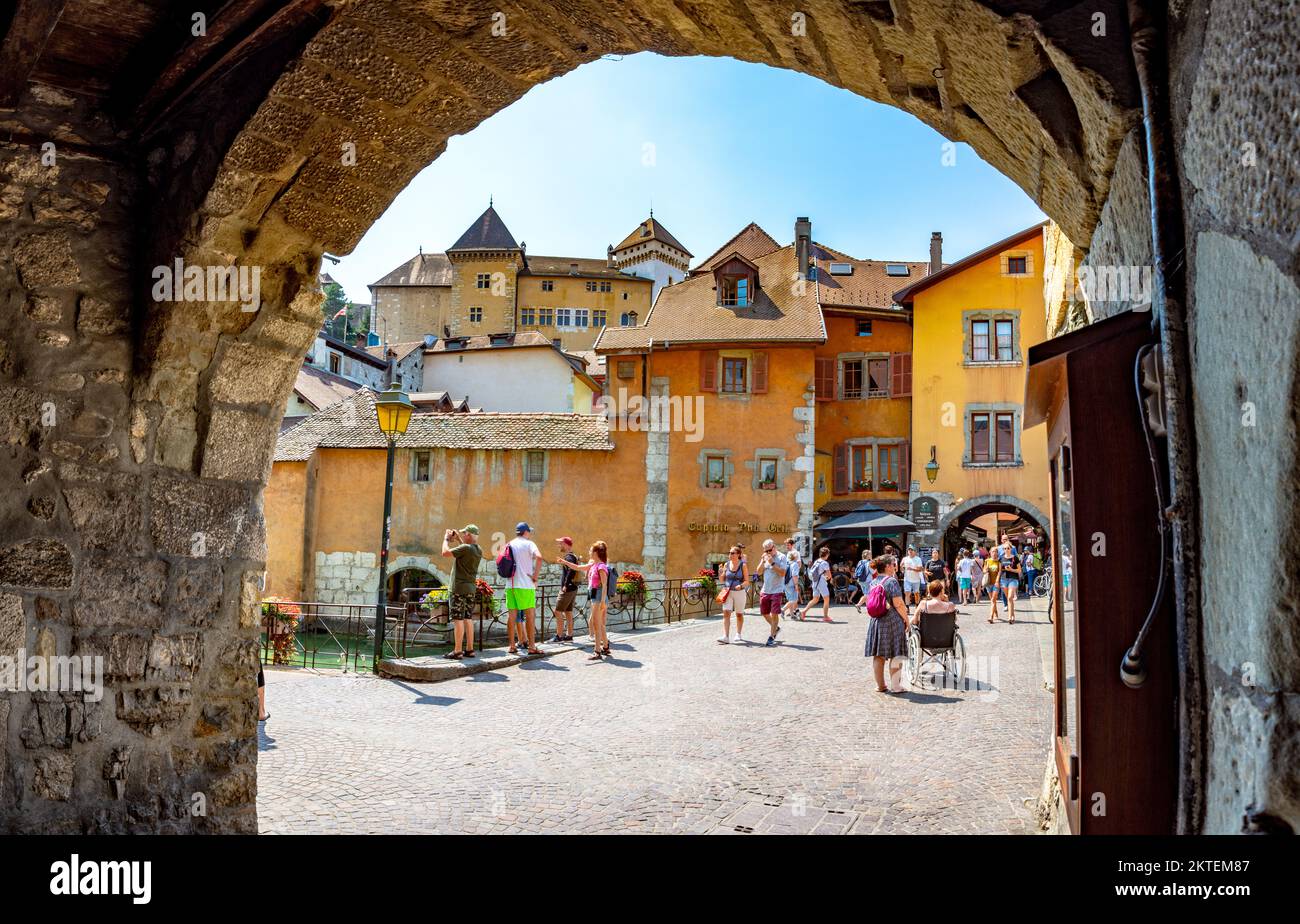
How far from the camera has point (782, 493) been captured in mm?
24734

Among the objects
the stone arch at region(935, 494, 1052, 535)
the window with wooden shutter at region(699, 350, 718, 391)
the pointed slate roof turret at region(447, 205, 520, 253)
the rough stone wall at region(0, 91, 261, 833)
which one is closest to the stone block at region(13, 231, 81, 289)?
the rough stone wall at region(0, 91, 261, 833)

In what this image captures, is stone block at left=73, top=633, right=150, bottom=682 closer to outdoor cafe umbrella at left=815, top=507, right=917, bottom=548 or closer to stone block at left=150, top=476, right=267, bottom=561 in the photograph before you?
stone block at left=150, top=476, right=267, bottom=561

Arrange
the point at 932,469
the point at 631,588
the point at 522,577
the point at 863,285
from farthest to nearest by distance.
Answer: the point at 863,285
the point at 932,469
the point at 631,588
the point at 522,577

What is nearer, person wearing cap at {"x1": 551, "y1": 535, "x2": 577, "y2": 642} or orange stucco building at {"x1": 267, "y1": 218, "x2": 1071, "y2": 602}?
person wearing cap at {"x1": 551, "y1": 535, "x2": 577, "y2": 642}

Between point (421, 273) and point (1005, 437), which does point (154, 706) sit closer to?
point (1005, 437)

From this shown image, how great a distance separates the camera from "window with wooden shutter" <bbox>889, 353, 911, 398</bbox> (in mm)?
26844

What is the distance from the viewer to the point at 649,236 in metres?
61.3

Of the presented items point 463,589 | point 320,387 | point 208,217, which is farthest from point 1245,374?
point 320,387

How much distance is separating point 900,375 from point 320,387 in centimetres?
2188

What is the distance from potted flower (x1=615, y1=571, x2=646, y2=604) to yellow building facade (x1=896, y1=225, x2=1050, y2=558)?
10591 mm

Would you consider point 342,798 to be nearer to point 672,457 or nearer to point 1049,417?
point 1049,417

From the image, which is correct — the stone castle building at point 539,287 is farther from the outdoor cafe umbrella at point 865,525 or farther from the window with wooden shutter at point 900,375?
the outdoor cafe umbrella at point 865,525

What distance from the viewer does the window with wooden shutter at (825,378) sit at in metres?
27.6
